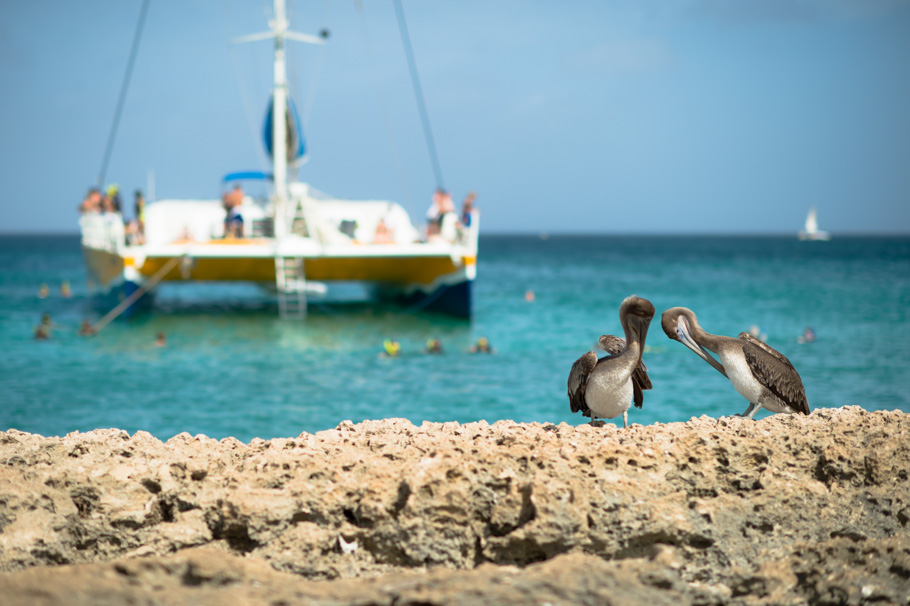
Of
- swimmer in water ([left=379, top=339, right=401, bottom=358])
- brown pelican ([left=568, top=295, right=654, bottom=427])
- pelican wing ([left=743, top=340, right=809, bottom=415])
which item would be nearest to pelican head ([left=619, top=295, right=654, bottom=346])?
brown pelican ([left=568, top=295, right=654, bottom=427])

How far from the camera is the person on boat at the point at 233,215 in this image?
1750 centimetres

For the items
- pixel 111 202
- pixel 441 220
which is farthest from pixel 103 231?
pixel 441 220

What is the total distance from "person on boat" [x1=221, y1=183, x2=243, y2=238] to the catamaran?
0.11ft

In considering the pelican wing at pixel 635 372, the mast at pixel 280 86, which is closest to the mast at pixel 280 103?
the mast at pixel 280 86

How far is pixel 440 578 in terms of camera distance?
2010mm

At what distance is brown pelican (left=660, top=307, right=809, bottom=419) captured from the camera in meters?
3.08

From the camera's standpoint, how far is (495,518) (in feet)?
7.97

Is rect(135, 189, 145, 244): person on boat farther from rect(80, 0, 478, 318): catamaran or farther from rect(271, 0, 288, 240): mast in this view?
rect(271, 0, 288, 240): mast

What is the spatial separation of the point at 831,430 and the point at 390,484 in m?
1.78

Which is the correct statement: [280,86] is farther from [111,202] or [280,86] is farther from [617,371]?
[617,371]

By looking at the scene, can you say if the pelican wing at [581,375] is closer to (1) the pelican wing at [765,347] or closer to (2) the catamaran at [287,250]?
(1) the pelican wing at [765,347]

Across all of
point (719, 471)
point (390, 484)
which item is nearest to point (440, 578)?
point (390, 484)

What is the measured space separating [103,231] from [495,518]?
19.1 m

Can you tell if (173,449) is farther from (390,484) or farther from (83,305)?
(83,305)
